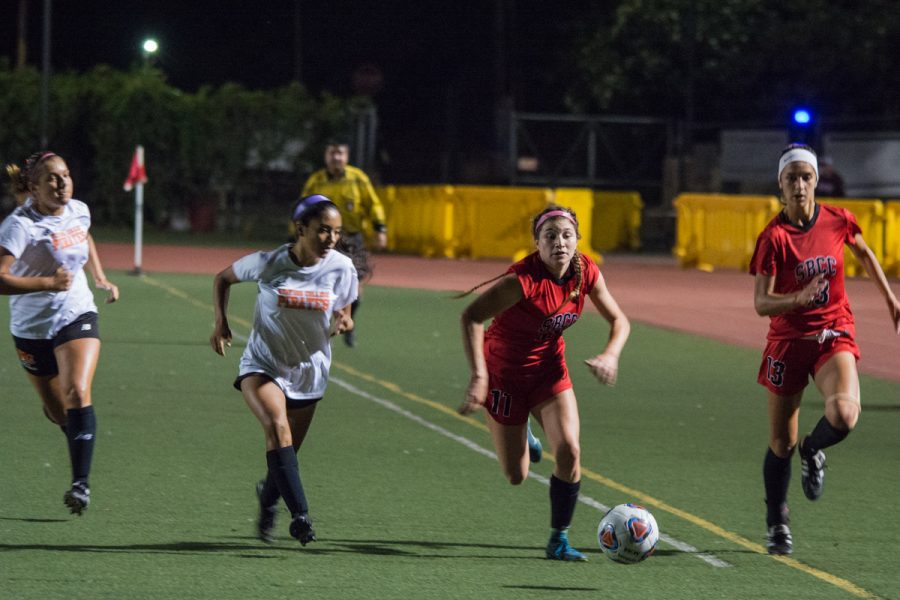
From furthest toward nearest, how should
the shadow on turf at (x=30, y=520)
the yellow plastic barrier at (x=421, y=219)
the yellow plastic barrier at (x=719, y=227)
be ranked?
the yellow plastic barrier at (x=421, y=219) < the yellow plastic barrier at (x=719, y=227) < the shadow on turf at (x=30, y=520)

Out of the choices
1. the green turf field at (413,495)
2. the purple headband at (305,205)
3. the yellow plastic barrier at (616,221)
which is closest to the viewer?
the green turf field at (413,495)

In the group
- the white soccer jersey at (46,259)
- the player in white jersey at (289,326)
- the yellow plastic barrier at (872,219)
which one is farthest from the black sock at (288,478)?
the yellow plastic barrier at (872,219)

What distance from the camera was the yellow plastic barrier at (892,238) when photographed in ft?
94.9

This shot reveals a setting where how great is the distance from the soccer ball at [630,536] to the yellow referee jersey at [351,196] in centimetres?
949

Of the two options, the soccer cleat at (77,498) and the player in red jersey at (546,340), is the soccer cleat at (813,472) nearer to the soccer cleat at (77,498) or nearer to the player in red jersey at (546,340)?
the player in red jersey at (546,340)

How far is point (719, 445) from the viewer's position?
11352 mm

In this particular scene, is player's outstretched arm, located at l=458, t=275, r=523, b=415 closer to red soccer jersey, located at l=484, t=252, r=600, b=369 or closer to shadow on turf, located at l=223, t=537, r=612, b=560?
red soccer jersey, located at l=484, t=252, r=600, b=369

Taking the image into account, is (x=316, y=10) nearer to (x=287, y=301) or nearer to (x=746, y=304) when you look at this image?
(x=746, y=304)

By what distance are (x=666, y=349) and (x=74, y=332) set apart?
9906mm

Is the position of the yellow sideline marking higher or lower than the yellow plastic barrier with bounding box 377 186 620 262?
lower

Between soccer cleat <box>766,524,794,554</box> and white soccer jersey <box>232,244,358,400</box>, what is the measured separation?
2301 millimetres

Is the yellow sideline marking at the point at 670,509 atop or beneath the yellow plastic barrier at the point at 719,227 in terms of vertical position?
beneath

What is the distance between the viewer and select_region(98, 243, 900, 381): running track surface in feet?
62.5

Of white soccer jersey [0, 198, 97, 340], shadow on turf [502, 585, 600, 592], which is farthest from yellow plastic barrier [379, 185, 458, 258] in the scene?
shadow on turf [502, 585, 600, 592]
